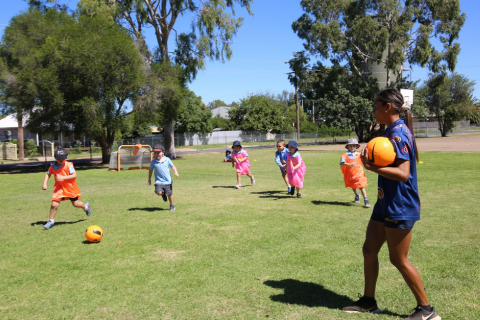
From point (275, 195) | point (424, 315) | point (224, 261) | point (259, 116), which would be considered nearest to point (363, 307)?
point (424, 315)

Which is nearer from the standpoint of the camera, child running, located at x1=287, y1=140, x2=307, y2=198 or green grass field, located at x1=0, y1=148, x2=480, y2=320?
green grass field, located at x1=0, y1=148, x2=480, y2=320

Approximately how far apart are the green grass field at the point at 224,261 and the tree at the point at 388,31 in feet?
119

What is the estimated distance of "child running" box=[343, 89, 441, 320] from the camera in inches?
138

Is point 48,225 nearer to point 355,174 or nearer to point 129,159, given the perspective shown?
point 355,174

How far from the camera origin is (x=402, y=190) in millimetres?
3535

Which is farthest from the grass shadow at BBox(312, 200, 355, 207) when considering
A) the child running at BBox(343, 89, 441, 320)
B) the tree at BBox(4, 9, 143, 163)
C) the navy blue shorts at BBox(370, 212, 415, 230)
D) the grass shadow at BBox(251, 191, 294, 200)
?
the tree at BBox(4, 9, 143, 163)

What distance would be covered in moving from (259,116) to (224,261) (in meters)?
61.3

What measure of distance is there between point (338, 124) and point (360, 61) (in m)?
8.36

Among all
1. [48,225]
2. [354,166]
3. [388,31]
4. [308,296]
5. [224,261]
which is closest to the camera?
[308,296]

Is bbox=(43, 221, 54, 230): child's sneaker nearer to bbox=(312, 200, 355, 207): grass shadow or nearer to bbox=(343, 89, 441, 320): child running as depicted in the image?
bbox=(312, 200, 355, 207): grass shadow

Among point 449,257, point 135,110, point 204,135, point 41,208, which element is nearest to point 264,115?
point 204,135

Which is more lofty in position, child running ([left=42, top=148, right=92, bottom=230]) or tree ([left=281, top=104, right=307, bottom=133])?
tree ([left=281, top=104, right=307, bottom=133])

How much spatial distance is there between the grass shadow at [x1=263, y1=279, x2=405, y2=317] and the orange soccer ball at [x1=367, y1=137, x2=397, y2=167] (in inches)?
63.4

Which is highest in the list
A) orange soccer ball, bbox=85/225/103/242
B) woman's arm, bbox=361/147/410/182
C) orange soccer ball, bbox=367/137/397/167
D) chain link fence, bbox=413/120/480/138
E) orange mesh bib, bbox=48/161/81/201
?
chain link fence, bbox=413/120/480/138
